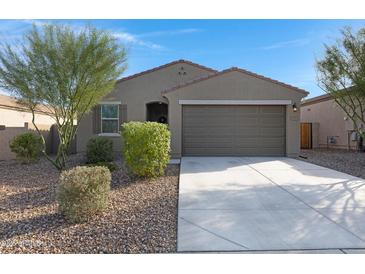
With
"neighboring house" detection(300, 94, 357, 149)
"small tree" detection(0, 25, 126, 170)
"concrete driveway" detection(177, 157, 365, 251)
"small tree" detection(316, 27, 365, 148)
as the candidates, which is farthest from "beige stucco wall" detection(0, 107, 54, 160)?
"neighboring house" detection(300, 94, 357, 149)

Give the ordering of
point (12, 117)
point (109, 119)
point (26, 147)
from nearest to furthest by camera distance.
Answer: point (26, 147), point (109, 119), point (12, 117)

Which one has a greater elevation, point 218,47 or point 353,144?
point 218,47

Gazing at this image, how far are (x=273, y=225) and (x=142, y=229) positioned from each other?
222cm

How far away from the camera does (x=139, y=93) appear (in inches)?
585

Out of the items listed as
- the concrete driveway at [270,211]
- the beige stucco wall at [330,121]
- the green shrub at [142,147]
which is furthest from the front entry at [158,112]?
the beige stucco wall at [330,121]

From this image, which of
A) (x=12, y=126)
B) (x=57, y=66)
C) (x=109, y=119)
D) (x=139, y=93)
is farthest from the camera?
(x=12, y=126)

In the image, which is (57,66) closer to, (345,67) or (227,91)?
(227,91)

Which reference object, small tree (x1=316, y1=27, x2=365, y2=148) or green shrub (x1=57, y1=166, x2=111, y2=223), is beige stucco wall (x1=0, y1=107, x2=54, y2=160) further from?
small tree (x1=316, y1=27, x2=365, y2=148)

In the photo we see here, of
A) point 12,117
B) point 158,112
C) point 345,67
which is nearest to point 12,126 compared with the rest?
point 12,117

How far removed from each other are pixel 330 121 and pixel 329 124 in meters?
0.25

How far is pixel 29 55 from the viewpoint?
8.97 metres
